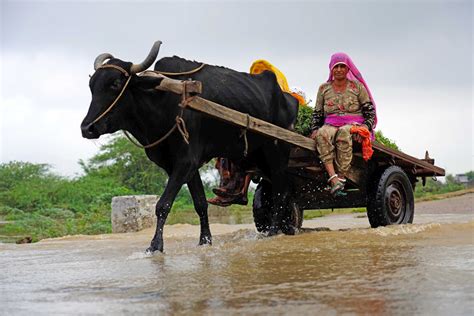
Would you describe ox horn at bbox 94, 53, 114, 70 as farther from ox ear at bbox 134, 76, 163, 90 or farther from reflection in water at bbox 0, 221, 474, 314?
reflection in water at bbox 0, 221, 474, 314

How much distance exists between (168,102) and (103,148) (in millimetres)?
19664

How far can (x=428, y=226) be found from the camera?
25.2ft

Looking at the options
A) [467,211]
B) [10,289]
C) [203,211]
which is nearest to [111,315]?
[10,289]

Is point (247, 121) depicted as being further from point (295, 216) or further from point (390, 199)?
point (390, 199)

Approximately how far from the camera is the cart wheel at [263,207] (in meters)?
8.14

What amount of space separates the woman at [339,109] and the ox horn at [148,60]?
2036 millimetres

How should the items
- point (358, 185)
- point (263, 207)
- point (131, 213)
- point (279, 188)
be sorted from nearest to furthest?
point (279, 188) < point (358, 185) < point (263, 207) < point (131, 213)

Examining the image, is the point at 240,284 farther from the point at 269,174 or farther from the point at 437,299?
the point at 269,174

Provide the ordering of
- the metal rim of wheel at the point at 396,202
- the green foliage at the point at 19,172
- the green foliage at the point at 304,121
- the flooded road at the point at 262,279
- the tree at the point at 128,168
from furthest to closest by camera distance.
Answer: the tree at the point at 128,168 → the green foliage at the point at 19,172 → the green foliage at the point at 304,121 → the metal rim of wheel at the point at 396,202 → the flooded road at the point at 262,279

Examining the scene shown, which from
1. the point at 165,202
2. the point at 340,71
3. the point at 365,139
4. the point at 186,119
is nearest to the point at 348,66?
the point at 340,71

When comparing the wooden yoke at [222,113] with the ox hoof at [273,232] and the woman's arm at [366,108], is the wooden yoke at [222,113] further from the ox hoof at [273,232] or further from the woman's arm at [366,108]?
the ox hoof at [273,232]

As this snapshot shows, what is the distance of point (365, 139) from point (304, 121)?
1247 millimetres

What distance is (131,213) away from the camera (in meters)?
→ 11.2

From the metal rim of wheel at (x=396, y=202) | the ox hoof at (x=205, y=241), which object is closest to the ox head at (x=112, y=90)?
the ox hoof at (x=205, y=241)
